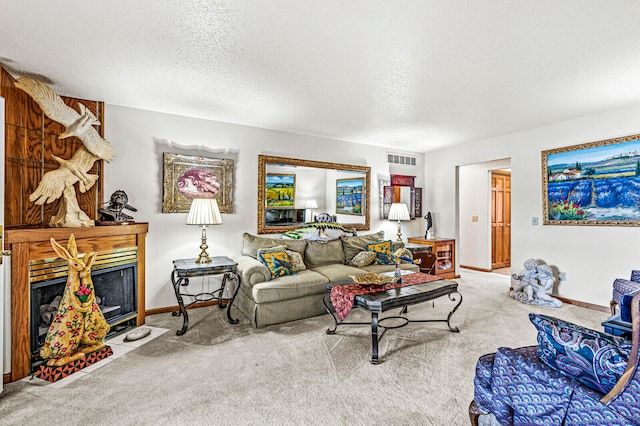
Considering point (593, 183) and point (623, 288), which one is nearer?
point (623, 288)

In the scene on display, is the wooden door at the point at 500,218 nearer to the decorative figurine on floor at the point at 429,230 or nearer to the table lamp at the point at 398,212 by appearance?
the decorative figurine on floor at the point at 429,230

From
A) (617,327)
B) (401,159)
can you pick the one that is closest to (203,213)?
(617,327)

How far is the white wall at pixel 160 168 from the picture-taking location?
3562mm

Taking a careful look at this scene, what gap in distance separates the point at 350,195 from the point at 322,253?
1.32m

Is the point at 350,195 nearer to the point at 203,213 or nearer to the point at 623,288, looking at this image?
the point at 203,213

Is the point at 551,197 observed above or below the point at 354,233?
above

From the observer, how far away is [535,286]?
4.13 meters

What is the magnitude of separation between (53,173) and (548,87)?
15.2 feet

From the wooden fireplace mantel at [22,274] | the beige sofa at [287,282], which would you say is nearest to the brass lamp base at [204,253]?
the beige sofa at [287,282]

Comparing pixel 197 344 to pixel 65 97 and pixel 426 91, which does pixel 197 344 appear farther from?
pixel 426 91

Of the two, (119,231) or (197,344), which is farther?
(119,231)

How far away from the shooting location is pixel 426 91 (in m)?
3.12

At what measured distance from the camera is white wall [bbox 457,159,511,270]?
640 centimetres

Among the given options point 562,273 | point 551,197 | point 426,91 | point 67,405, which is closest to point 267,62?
point 426,91
